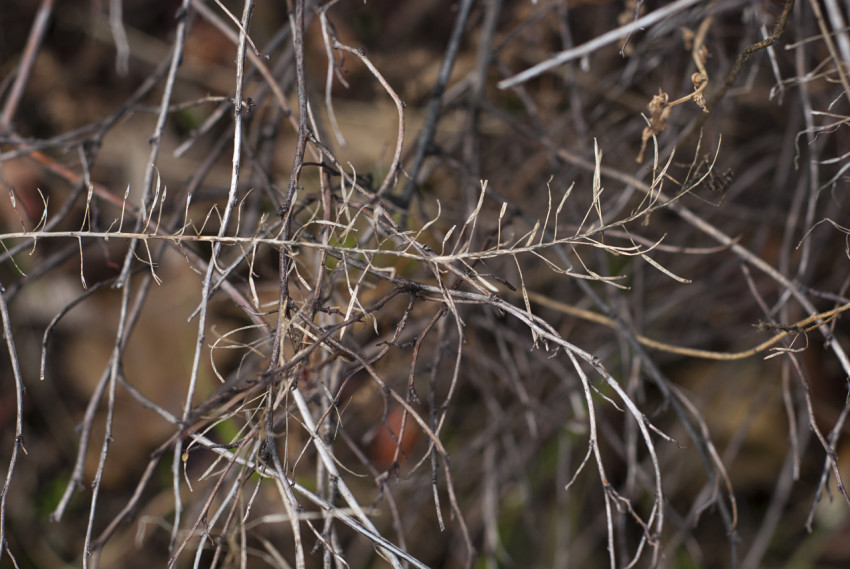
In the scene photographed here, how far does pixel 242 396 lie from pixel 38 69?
4.86 feet

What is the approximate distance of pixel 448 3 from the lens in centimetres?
171

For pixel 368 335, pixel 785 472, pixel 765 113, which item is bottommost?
pixel 785 472

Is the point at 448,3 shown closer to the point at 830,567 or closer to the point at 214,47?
the point at 214,47

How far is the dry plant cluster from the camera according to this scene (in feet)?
3.29

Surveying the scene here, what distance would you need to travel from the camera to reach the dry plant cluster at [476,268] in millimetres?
1004

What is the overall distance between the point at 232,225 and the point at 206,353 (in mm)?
419

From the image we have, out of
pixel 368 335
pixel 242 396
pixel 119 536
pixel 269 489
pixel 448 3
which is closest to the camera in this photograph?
pixel 242 396

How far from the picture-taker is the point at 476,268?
918 mm

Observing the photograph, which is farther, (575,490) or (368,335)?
(575,490)

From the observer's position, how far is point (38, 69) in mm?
1654

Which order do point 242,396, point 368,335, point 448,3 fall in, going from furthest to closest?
point 448,3
point 368,335
point 242,396

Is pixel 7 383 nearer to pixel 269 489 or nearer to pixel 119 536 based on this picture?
pixel 119 536

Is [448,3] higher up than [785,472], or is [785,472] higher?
[448,3]

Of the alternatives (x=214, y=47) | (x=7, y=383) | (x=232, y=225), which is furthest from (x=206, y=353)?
(x=214, y=47)
